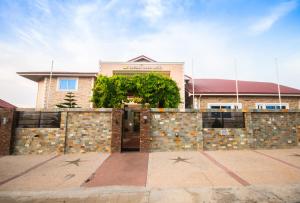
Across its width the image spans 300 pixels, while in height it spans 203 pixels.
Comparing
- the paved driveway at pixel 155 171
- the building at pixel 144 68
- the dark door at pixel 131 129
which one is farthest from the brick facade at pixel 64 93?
the paved driveway at pixel 155 171

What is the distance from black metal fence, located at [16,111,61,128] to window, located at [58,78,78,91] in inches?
289

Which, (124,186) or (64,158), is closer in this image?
(124,186)

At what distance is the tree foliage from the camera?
1122cm

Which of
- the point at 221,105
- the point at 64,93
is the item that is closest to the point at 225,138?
the point at 221,105

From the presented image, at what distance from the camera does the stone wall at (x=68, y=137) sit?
8.29 meters

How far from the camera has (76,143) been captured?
27.3 feet

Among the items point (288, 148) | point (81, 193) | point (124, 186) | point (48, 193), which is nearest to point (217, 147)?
point (288, 148)

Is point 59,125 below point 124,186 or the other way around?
the other way around

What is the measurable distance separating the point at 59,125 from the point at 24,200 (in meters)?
4.86

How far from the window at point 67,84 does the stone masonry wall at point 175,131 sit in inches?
412

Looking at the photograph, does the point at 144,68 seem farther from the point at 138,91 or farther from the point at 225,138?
the point at 225,138

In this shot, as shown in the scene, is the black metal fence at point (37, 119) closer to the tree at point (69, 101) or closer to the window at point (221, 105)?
the tree at point (69, 101)

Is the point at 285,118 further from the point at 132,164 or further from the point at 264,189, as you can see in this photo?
the point at 132,164

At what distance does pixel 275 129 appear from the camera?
9.07 meters
